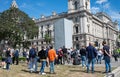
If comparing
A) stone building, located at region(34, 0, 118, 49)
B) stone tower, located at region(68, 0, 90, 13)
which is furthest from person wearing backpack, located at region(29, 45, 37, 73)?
stone tower, located at region(68, 0, 90, 13)

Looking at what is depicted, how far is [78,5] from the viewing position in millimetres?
85312

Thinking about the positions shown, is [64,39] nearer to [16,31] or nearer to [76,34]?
[16,31]

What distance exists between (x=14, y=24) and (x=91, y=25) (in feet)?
158

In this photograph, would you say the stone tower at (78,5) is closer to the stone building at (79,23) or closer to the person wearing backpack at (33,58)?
the stone building at (79,23)

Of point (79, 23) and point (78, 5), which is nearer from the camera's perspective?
point (79, 23)

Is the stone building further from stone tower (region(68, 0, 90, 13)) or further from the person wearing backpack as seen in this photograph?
the person wearing backpack

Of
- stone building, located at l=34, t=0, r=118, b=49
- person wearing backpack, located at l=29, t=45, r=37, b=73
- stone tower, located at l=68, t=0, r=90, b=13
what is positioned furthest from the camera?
stone tower, located at l=68, t=0, r=90, b=13

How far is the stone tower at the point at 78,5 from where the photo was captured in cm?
8401

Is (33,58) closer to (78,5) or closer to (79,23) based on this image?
(79,23)

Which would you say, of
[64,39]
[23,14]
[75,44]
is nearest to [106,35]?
[75,44]

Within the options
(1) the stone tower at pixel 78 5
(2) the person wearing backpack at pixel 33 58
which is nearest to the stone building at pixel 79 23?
(1) the stone tower at pixel 78 5

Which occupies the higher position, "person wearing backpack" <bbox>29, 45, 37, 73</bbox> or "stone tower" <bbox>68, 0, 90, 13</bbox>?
"stone tower" <bbox>68, 0, 90, 13</bbox>

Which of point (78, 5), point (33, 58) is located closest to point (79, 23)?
point (78, 5)

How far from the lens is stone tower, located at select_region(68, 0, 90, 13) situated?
276ft
